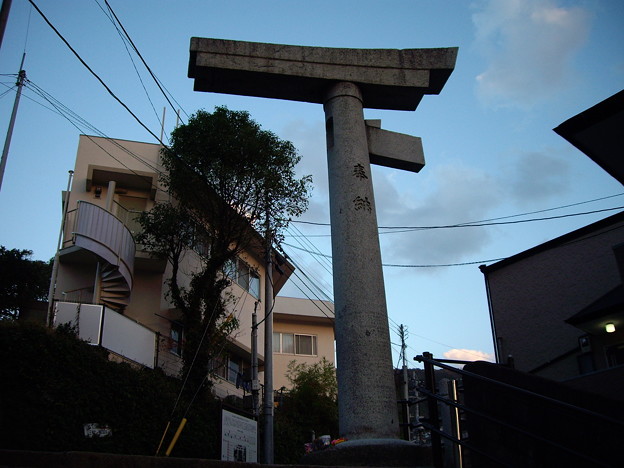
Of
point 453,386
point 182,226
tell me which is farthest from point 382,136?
point 182,226

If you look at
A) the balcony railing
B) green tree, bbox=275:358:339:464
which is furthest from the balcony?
green tree, bbox=275:358:339:464

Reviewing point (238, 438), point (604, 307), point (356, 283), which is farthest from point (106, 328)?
point (604, 307)

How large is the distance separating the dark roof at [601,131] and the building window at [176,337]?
13088mm

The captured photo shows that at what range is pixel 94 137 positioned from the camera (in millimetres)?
19844

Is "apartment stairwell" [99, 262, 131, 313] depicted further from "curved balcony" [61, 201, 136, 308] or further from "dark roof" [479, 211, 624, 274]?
"dark roof" [479, 211, 624, 274]

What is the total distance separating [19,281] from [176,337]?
10.8 meters

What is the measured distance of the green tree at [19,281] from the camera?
25672mm

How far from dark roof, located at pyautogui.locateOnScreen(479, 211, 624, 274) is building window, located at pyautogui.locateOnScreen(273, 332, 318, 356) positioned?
14983 millimetres

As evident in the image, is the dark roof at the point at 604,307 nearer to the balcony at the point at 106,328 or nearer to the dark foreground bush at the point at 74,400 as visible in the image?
the dark foreground bush at the point at 74,400

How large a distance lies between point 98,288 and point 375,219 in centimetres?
1102

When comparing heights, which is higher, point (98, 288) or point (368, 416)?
point (98, 288)

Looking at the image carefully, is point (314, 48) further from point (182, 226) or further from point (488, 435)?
point (182, 226)

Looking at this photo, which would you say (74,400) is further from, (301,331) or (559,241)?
(301,331)

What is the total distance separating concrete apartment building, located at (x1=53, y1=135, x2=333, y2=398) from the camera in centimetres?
1609
